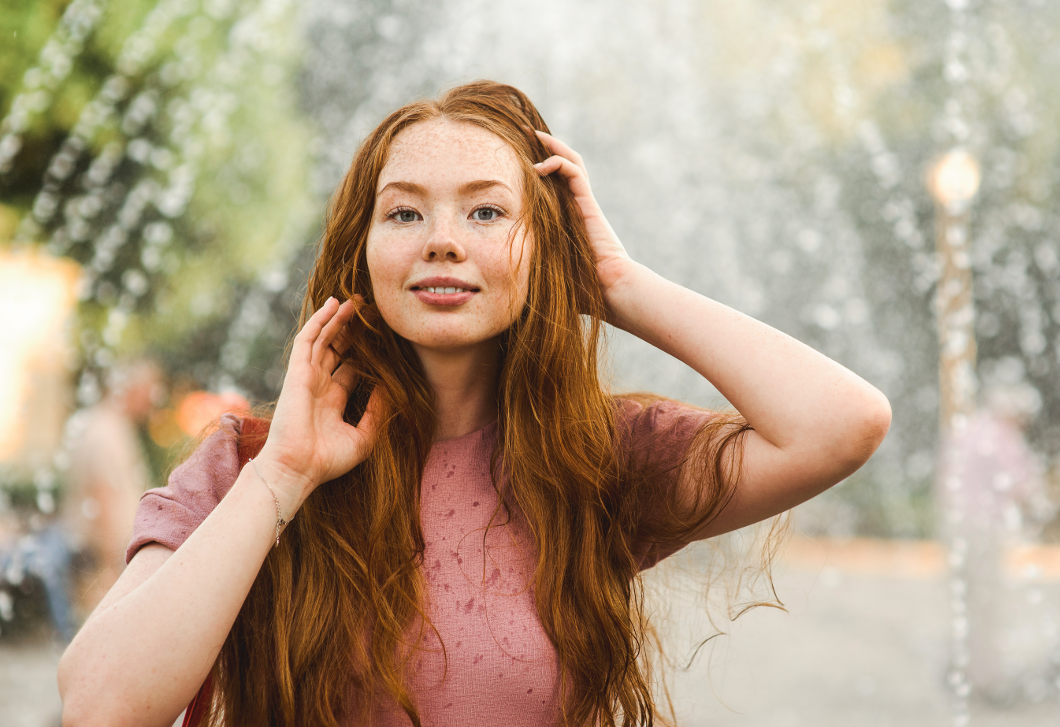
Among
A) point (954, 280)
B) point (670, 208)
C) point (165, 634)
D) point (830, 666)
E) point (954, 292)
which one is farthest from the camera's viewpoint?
point (954, 280)

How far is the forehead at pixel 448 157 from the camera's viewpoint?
→ 1436mm

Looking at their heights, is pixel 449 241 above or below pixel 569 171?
below

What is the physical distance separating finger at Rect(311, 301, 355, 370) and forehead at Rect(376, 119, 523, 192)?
0.72 feet

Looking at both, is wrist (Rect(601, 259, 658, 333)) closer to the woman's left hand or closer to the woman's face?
the woman's left hand

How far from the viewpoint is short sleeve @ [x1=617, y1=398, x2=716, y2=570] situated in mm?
1508

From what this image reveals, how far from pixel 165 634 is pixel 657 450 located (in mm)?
840

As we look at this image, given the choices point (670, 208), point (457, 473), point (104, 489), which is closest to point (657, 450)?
point (457, 473)

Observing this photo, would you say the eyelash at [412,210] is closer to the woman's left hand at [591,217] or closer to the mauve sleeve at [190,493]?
the woman's left hand at [591,217]

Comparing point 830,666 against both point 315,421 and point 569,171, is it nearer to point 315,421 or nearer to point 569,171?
point 569,171

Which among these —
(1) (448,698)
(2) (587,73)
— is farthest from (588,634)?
(2) (587,73)

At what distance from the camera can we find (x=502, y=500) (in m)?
1.48

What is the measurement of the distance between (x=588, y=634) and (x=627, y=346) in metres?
4.98

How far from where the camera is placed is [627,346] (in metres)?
6.30

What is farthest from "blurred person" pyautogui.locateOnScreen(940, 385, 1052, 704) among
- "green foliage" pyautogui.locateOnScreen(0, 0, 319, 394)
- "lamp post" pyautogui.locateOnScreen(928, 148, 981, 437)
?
"green foliage" pyautogui.locateOnScreen(0, 0, 319, 394)
